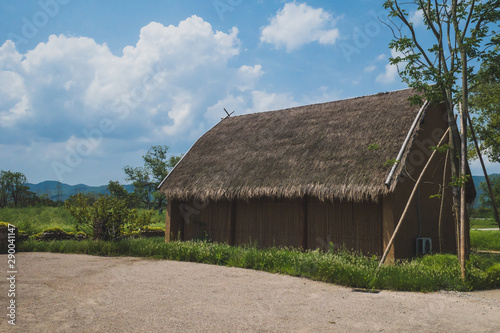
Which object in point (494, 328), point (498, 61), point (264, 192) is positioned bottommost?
point (494, 328)

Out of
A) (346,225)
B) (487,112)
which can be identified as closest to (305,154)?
(346,225)

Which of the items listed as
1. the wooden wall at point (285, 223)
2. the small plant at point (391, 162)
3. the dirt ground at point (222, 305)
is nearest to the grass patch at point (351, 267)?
the dirt ground at point (222, 305)

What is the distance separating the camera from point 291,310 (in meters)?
5.84

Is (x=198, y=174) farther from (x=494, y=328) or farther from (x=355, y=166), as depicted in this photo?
(x=494, y=328)

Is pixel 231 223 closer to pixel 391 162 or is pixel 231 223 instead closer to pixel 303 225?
pixel 303 225

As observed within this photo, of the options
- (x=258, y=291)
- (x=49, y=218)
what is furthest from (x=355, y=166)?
(x=49, y=218)

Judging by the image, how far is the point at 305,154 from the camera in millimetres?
12750

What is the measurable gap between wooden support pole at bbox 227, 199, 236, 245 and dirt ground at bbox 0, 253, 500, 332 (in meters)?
4.73

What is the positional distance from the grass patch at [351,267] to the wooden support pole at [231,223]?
1694 mm

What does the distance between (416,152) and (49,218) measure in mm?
19098

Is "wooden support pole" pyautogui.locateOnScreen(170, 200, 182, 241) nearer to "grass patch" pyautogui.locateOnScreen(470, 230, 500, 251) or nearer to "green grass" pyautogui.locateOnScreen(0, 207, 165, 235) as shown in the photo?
"green grass" pyautogui.locateOnScreen(0, 207, 165, 235)

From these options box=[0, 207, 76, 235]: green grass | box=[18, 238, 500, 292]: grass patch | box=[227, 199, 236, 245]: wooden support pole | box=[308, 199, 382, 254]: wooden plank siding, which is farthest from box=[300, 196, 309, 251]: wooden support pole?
box=[0, 207, 76, 235]: green grass

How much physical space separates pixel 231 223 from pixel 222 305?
7.64 metres

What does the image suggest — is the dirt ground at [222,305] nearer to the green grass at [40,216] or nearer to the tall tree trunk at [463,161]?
the tall tree trunk at [463,161]
